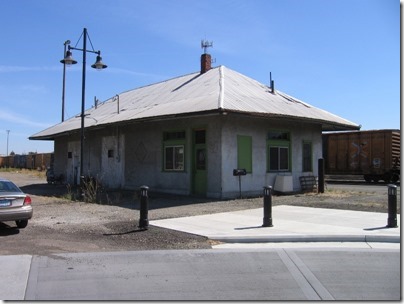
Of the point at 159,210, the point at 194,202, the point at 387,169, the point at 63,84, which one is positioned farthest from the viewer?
the point at 63,84

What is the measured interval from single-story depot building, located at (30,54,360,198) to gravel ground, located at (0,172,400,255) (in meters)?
1.32

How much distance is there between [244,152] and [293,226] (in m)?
7.94

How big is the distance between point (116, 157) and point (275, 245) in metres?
15.6

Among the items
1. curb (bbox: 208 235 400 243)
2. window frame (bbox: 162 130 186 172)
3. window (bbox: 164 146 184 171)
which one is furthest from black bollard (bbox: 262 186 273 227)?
window (bbox: 164 146 184 171)

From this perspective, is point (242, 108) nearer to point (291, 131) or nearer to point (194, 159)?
point (194, 159)

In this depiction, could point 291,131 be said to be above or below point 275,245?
above

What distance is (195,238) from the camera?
31.0ft

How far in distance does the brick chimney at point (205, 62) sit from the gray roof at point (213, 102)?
1.21ft

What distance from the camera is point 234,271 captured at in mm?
6887

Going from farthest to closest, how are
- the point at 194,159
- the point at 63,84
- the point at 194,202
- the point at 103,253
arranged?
1. the point at 63,84
2. the point at 194,159
3. the point at 194,202
4. the point at 103,253

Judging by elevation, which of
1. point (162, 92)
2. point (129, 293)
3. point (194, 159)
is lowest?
point (129, 293)

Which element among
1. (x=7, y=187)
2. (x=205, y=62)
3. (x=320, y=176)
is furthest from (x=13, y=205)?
(x=205, y=62)

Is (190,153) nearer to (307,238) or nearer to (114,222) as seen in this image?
(114,222)

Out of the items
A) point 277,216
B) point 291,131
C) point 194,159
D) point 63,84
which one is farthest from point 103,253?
point 63,84
